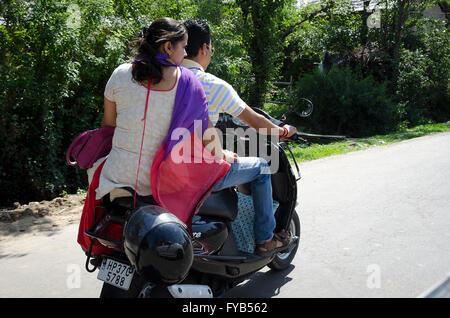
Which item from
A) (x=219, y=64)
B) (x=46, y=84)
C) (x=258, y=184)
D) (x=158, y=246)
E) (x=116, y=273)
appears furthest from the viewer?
(x=219, y=64)

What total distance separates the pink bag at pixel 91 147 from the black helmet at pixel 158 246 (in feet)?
2.16

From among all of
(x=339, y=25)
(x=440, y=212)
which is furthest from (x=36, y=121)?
(x=339, y=25)

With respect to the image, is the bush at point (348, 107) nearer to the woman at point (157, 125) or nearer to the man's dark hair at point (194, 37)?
the man's dark hair at point (194, 37)

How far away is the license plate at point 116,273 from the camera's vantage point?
2461mm

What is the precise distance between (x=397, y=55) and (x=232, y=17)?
6.76 m

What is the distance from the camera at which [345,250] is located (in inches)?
162

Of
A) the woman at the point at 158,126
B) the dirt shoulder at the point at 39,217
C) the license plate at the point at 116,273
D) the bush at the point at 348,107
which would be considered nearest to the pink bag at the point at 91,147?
the woman at the point at 158,126

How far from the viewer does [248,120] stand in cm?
302

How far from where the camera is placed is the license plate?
2461mm

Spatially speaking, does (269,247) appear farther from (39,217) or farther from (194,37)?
(39,217)

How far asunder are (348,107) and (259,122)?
10.9 meters

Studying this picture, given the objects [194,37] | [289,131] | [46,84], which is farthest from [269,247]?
[46,84]

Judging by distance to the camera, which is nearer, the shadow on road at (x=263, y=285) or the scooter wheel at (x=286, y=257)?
the shadow on road at (x=263, y=285)

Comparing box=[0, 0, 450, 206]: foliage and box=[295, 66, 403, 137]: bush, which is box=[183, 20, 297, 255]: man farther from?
box=[295, 66, 403, 137]: bush
